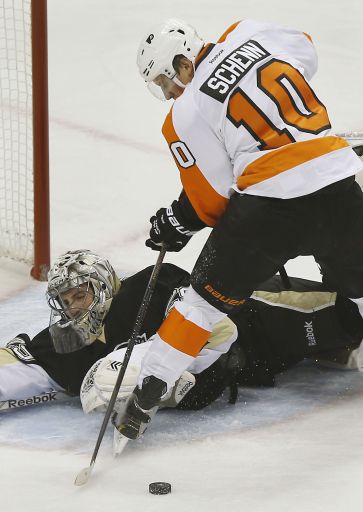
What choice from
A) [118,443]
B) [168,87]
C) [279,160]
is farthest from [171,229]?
[118,443]

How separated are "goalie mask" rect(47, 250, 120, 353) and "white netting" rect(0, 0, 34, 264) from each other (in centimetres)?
130

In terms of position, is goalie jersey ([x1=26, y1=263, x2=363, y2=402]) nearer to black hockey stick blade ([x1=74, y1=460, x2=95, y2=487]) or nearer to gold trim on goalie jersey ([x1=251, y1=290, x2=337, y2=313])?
gold trim on goalie jersey ([x1=251, y1=290, x2=337, y2=313])

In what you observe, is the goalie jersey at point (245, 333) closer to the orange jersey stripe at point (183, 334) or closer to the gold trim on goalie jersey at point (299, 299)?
the gold trim on goalie jersey at point (299, 299)

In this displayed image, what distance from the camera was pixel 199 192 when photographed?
3.03 meters

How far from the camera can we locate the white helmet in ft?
9.96

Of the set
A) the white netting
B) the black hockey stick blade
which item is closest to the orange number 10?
the black hockey stick blade

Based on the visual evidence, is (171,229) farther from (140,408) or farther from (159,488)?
(159,488)

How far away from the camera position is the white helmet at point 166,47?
3037 mm

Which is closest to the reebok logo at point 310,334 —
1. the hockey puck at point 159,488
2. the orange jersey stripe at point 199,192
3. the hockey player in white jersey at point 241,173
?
the hockey player in white jersey at point 241,173

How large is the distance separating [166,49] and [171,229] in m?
0.54

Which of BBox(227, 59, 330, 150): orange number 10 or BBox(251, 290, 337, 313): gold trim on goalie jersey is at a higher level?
BBox(227, 59, 330, 150): orange number 10

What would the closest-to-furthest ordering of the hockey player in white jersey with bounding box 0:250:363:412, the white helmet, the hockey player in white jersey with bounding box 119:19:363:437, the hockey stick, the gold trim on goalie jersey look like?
1. the hockey stick
2. the hockey player in white jersey with bounding box 119:19:363:437
3. the white helmet
4. the hockey player in white jersey with bounding box 0:250:363:412
5. the gold trim on goalie jersey

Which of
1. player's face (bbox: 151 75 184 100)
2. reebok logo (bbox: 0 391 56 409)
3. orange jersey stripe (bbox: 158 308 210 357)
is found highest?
player's face (bbox: 151 75 184 100)

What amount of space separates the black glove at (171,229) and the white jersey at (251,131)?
26cm
